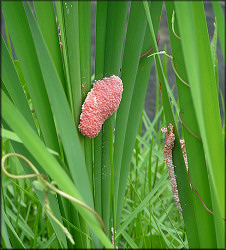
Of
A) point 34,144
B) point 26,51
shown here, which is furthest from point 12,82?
point 34,144

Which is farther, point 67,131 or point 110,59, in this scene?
point 110,59

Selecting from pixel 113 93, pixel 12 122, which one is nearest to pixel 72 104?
pixel 113 93

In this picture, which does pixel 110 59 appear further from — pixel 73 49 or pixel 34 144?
pixel 34 144

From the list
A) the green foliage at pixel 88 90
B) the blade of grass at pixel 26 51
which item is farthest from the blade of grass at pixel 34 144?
the blade of grass at pixel 26 51

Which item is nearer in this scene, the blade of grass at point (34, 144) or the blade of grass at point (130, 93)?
the blade of grass at point (34, 144)

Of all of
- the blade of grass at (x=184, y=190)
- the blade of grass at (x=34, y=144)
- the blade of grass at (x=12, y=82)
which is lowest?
the blade of grass at (x=184, y=190)

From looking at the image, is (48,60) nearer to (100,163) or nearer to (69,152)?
(69,152)

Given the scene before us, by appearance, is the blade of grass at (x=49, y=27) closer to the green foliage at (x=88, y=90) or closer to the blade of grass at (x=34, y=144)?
the green foliage at (x=88, y=90)

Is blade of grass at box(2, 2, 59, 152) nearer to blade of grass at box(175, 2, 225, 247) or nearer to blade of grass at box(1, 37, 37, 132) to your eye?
blade of grass at box(1, 37, 37, 132)

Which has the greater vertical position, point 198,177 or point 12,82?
point 12,82
